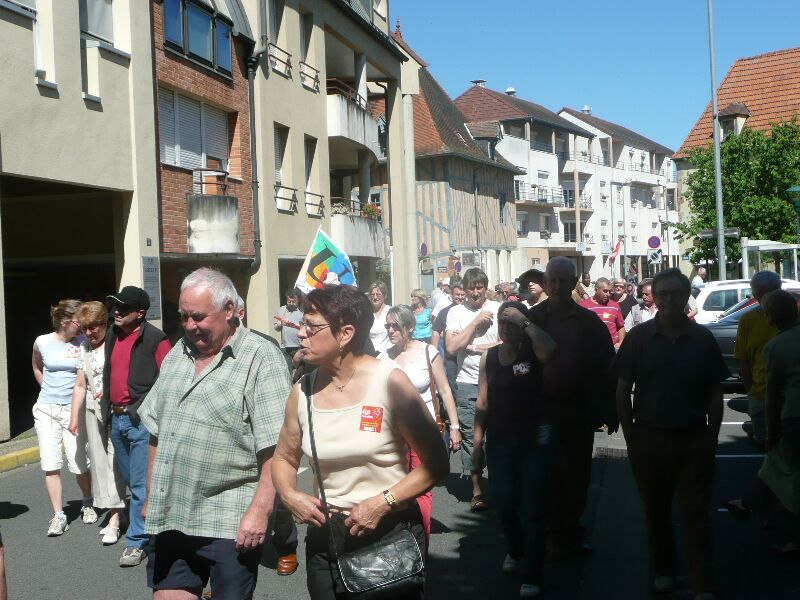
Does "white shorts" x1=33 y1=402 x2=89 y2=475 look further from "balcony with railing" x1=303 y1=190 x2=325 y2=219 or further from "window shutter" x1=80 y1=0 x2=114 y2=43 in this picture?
"balcony with railing" x1=303 y1=190 x2=325 y2=219

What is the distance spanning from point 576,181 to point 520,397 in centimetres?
6395

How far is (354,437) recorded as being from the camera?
3.65 meters

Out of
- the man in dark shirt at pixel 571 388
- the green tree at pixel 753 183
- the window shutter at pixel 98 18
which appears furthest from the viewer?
the green tree at pixel 753 183

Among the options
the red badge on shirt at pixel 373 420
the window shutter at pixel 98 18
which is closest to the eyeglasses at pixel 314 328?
the red badge on shirt at pixel 373 420

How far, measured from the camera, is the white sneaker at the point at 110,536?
7.61 metres

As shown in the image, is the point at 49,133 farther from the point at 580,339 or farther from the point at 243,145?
the point at 580,339

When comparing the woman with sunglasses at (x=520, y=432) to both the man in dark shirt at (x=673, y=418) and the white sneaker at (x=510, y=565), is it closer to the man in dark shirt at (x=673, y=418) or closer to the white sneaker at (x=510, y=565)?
the white sneaker at (x=510, y=565)

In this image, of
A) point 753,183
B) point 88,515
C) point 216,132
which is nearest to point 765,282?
point 88,515

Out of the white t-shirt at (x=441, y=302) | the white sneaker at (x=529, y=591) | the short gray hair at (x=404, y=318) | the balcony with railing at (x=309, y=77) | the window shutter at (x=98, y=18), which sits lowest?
the white sneaker at (x=529, y=591)

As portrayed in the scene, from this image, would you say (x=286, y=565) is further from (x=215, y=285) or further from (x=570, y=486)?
(x=215, y=285)

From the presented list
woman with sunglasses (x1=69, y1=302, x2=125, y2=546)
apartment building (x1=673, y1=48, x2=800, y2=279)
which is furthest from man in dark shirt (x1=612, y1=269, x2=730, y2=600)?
apartment building (x1=673, y1=48, x2=800, y2=279)

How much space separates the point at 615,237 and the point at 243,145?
2343 inches

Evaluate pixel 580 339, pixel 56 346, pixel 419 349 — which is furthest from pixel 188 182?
pixel 580 339

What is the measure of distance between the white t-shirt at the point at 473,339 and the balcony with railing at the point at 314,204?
606 inches
